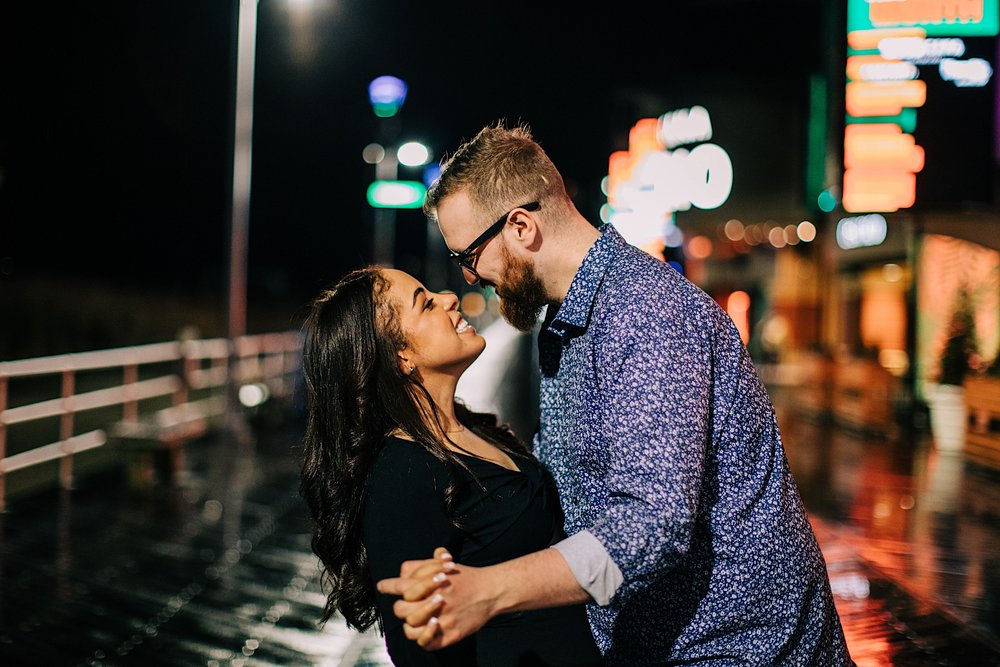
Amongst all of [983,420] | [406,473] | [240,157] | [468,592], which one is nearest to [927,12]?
[406,473]

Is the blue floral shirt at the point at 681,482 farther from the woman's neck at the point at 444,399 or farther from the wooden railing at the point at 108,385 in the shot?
the wooden railing at the point at 108,385

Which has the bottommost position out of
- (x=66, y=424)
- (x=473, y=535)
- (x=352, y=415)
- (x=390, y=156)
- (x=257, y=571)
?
(x=257, y=571)

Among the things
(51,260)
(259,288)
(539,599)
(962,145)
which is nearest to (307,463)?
(539,599)

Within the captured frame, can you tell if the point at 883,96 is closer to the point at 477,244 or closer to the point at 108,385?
the point at 477,244

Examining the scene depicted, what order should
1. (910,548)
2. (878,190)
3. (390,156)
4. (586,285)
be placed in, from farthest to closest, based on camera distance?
(390,156) < (878,190) < (910,548) < (586,285)

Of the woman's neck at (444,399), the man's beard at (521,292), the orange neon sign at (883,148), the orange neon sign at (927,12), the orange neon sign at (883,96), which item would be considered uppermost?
the orange neon sign at (927,12)

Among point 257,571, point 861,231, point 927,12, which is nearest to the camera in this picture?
point 927,12

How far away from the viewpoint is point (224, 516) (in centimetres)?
857

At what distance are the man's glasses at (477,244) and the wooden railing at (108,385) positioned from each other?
7.24 metres

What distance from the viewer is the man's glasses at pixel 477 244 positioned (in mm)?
2275

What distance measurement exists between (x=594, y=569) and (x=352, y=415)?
3.08 ft

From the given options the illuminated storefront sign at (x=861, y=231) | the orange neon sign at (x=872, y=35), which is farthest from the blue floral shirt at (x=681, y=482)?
the illuminated storefront sign at (x=861, y=231)

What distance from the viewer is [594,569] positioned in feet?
5.66

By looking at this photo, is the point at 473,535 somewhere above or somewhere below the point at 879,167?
below
